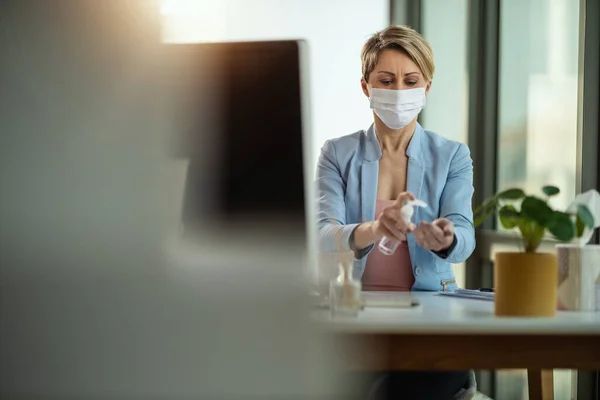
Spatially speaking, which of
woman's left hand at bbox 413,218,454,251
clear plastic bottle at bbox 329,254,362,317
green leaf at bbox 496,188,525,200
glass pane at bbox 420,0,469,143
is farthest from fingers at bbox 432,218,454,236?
glass pane at bbox 420,0,469,143

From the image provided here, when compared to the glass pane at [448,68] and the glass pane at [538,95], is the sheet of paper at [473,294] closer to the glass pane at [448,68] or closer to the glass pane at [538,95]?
the glass pane at [538,95]

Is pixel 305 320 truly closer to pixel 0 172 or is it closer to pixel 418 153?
pixel 0 172

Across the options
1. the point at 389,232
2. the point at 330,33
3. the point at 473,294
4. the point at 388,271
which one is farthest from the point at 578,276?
the point at 330,33

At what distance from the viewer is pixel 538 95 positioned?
3662 millimetres

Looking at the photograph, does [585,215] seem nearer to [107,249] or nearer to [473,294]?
[473,294]

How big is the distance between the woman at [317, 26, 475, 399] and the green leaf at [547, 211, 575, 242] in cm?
76

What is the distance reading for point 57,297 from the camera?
0.55 meters

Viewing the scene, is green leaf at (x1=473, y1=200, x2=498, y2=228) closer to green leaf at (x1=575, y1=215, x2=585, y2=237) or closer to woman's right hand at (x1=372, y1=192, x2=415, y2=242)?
green leaf at (x1=575, y1=215, x2=585, y2=237)

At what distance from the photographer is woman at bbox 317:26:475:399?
2277 millimetres

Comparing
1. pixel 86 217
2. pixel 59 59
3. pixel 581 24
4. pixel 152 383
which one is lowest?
pixel 152 383

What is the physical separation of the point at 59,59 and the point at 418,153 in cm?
195

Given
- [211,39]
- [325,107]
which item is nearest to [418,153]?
[211,39]

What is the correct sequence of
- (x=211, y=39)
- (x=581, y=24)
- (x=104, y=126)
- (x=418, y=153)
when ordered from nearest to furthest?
(x=104, y=126) → (x=211, y=39) → (x=418, y=153) → (x=581, y=24)

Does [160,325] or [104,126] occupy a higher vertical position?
[104,126]
